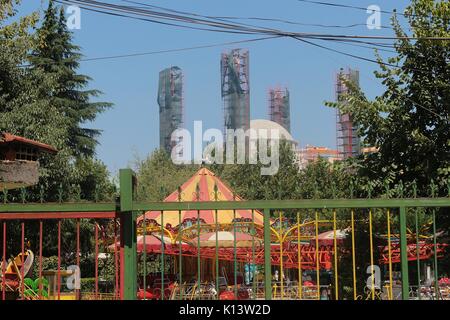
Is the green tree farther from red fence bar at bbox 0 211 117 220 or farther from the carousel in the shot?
red fence bar at bbox 0 211 117 220

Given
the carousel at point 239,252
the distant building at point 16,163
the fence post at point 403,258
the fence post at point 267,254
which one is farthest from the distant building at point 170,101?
the fence post at point 403,258

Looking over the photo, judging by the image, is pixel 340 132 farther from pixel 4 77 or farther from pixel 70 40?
pixel 4 77

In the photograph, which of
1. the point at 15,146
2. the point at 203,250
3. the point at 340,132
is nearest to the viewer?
the point at 15,146

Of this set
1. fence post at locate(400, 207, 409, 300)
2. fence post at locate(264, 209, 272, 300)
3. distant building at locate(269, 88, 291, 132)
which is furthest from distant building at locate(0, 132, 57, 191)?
distant building at locate(269, 88, 291, 132)

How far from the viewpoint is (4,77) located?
14906 millimetres

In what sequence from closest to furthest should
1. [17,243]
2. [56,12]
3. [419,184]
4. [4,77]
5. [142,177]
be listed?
[419,184], [17,243], [4,77], [56,12], [142,177]

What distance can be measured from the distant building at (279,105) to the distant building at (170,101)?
19.9m

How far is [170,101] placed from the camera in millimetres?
103500

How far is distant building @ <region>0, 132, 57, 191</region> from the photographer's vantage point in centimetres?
668

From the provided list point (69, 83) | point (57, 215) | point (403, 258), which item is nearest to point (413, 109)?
point (403, 258)

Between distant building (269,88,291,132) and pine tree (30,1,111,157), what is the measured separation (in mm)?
89654

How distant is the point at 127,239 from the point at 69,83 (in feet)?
A: 73.9

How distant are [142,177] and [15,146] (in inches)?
1604

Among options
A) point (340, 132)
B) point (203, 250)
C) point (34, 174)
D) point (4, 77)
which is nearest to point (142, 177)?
point (4, 77)
